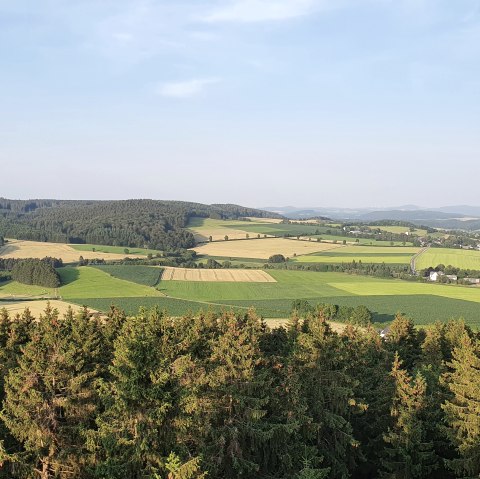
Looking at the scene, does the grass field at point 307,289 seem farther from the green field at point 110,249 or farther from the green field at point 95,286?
the green field at point 110,249

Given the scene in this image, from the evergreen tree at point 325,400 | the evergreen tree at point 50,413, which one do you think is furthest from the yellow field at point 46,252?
the evergreen tree at point 50,413

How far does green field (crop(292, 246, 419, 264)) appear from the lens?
479ft

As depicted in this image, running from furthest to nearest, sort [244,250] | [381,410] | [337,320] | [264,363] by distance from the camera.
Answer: [244,250], [337,320], [381,410], [264,363]

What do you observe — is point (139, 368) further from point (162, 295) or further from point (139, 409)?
point (162, 295)

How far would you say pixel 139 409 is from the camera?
15680 millimetres

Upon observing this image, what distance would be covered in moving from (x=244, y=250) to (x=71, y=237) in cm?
6958

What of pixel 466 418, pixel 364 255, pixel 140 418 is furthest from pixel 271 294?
pixel 140 418

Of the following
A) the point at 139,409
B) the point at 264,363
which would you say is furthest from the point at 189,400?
the point at 264,363

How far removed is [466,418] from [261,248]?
148 meters

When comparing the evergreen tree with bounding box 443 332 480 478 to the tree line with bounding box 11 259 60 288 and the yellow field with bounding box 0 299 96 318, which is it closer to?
the yellow field with bounding box 0 299 96 318

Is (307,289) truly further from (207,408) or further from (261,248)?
(207,408)

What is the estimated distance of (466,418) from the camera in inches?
918

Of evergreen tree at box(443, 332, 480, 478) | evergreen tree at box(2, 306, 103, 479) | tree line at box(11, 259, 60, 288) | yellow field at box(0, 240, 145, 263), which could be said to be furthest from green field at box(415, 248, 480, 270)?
evergreen tree at box(2, 306, 103, 479)

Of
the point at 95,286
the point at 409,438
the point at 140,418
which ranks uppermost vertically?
the point at 140,418
